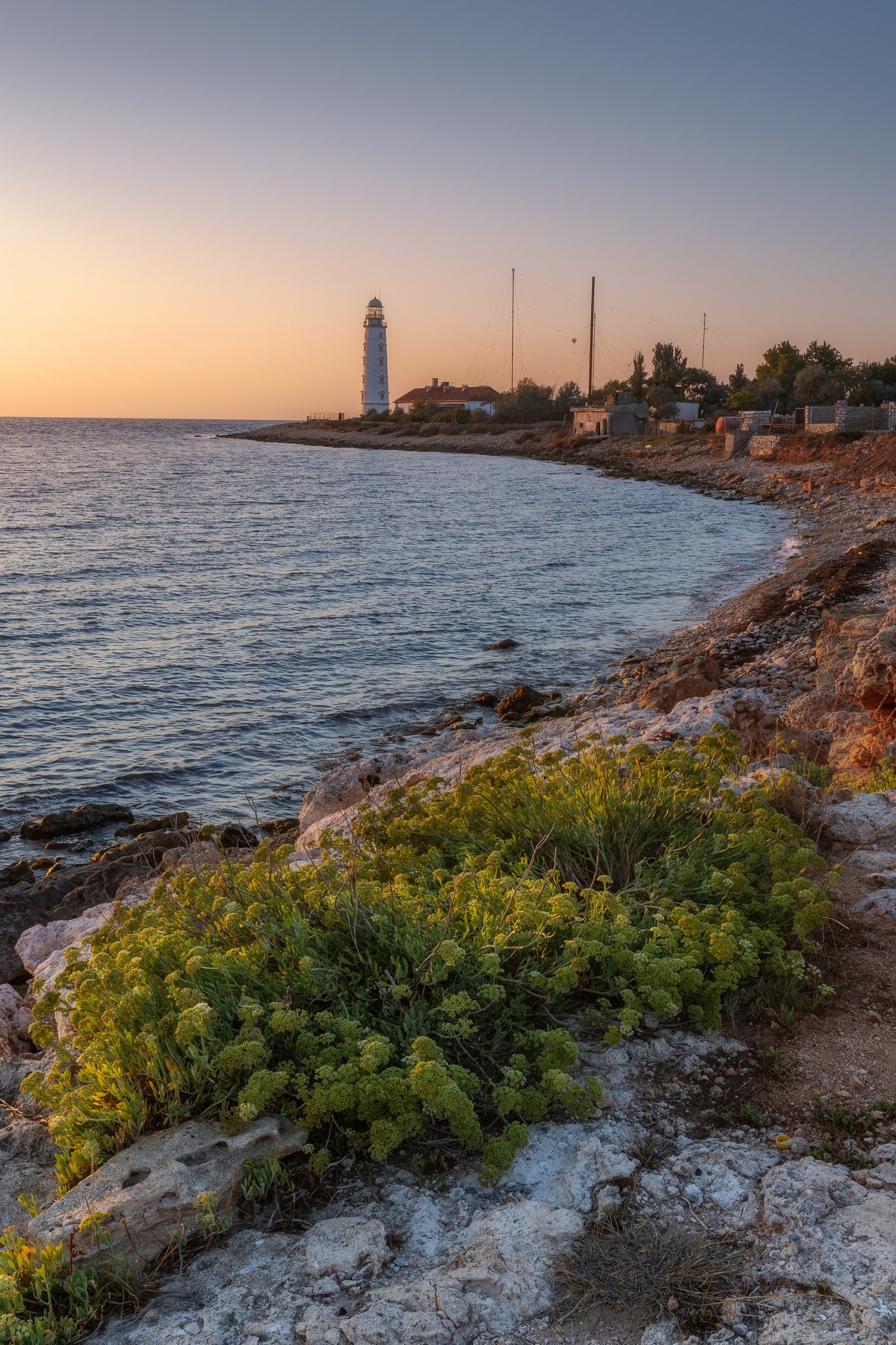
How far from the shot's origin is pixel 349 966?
3998mm

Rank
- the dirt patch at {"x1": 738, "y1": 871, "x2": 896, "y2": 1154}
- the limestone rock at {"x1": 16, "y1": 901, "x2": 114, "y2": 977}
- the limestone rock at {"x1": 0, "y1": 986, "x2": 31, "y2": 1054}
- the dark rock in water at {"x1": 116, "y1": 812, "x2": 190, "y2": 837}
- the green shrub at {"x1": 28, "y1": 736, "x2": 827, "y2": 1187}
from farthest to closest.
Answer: the dark rock in water at {"x1": 116, "y1": 812, "x2": 190, "y2": 837} < the limestone rock at {"x1": 16, "y1": 901, "x2": 114, "y2": 977} < the limestone rock at {"x1": 0, "y1": 986, "x2": 31, "y2": 1054} < the dirt patch at {"x1": 738, "y1": 871, "x2": 896, "y2": 1154} < the green shrub at {"x1": 28, "y1": 736, "x2": 827, "y2": 1187}

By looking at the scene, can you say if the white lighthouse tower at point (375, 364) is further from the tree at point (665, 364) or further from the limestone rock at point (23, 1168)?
the limestone rock at point (23, 1168)

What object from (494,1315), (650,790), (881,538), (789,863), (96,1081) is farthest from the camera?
(881,538)

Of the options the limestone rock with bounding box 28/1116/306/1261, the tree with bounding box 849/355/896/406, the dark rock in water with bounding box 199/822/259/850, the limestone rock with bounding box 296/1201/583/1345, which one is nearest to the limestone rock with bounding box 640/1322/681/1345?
the limestone rock with bounding box 296/1201/583/1345

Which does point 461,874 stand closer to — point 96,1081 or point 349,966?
point 349,966

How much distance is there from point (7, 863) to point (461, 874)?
7.51 metres

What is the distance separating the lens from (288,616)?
22250 mm

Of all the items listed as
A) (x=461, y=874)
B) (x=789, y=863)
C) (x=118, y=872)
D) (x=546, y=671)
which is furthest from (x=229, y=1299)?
(x=546, y=671)

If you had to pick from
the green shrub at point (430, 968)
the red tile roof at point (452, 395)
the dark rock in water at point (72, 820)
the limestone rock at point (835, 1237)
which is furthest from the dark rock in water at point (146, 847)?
the red tile roof at point (452, 395)

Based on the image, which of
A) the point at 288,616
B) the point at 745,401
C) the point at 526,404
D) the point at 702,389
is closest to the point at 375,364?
the point at 526,404

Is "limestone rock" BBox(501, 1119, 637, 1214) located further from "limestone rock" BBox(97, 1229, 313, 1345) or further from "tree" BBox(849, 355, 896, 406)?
"tree" BBox(849, 355, 896, 406)

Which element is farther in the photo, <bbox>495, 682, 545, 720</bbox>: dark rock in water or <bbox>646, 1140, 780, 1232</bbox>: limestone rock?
<bbox>495, 682, 545, 720</bbox>: dark rock in water

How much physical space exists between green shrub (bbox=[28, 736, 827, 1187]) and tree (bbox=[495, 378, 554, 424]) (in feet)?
343

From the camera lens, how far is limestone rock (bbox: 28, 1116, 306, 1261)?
2.98 m
